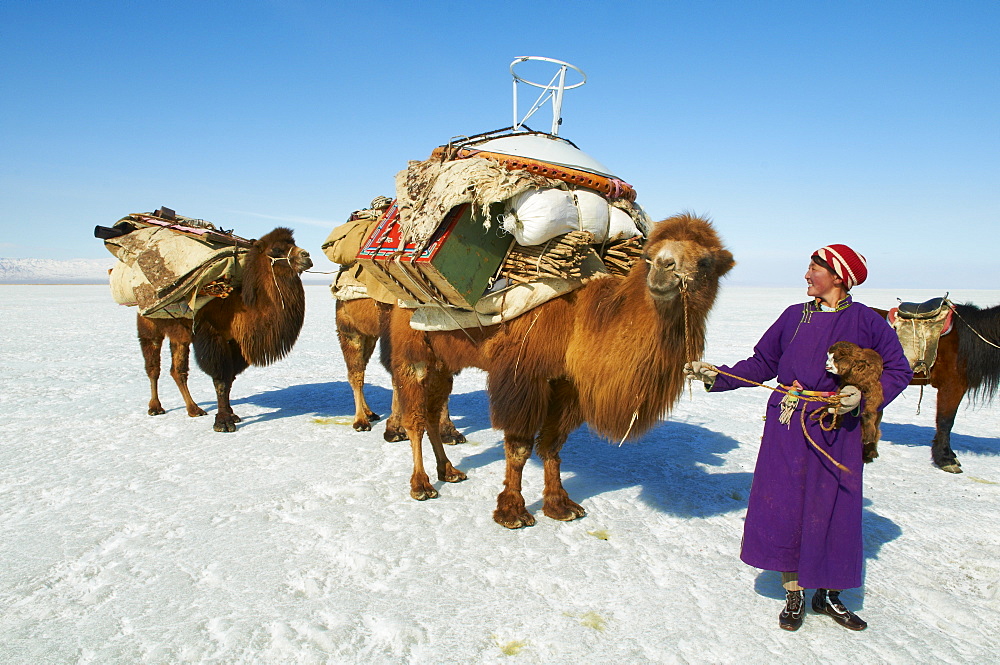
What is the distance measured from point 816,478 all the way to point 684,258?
1.25 m

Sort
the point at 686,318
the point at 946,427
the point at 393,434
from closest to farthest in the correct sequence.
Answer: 1. the point at 686,318
2. the point at 946,427
3. the point at 393,434

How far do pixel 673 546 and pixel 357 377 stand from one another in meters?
4.48

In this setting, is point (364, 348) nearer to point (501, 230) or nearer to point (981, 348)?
point (501, 230)

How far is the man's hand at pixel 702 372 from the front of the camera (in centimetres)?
313

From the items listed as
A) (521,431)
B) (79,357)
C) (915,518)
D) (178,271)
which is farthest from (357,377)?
(79,357)

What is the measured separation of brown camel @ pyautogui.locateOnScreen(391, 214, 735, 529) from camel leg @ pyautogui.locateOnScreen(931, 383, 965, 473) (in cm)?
373

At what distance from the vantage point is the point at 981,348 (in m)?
5.86

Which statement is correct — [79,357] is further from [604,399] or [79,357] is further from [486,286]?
[604,399]

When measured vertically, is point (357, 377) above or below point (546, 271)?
below

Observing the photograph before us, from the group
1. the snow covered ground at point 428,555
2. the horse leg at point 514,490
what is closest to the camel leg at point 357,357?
the snow covered ground at point 428,555

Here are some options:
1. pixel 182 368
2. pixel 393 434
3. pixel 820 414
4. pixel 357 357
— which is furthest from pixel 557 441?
pixel 182 368

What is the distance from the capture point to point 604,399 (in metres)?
3.73

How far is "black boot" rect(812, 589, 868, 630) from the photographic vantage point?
120 inches

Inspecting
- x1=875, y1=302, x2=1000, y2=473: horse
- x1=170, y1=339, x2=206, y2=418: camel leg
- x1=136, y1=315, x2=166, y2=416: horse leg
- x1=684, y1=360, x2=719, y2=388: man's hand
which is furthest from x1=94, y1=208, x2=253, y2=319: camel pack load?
x1=875, y1=302, x2=1000, y2=473: horse
